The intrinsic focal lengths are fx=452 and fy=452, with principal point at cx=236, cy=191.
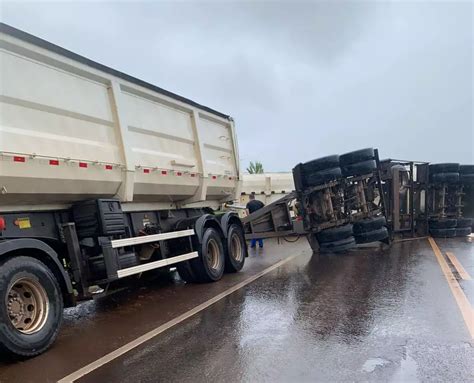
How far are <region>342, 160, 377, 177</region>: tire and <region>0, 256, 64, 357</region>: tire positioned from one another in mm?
7661

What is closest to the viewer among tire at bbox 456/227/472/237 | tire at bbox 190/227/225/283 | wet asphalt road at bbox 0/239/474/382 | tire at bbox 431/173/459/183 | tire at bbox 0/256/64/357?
wet asphalt road at bbox 0/239/474/382

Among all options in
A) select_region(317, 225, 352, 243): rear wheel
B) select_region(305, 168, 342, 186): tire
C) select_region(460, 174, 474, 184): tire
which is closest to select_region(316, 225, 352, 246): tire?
select_region(317, 225, 352, 243): rear wheel

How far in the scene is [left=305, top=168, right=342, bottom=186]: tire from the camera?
10445 millimetres

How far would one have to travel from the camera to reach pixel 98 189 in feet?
19.7

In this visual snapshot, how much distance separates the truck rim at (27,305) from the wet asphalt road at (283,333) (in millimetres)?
338

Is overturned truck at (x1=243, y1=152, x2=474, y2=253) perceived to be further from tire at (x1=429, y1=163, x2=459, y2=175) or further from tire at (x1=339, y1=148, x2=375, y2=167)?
tire at (x1=429, y1=163, x2=459, y2=175)

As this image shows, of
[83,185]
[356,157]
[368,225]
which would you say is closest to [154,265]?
[83,185]

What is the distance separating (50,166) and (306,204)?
6.83m

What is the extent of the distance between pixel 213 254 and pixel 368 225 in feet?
14.0

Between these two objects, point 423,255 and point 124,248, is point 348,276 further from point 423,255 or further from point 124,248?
point 124,248

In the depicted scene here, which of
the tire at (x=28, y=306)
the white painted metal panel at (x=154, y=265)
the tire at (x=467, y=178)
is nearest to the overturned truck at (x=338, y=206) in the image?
the tire at (x=467, y=178)

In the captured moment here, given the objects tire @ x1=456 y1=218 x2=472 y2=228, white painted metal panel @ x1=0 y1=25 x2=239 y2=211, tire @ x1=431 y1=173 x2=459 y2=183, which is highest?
white painted metal panel @ x1=0 y1=25 x2=239 y2=211

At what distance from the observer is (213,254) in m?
8.54

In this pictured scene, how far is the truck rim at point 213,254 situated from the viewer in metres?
8.39
